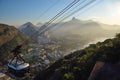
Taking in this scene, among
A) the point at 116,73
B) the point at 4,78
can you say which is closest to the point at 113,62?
the point at 116,73

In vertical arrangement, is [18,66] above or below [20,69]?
above

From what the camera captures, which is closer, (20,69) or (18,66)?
(20,69)

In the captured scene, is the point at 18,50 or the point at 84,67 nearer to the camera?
the point at 84,67

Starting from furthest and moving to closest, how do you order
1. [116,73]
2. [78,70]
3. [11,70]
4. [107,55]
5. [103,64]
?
[11,70] < [78,70] < [107,55] < [103,64] < [116,73]

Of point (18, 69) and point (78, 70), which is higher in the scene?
point (18, 69)

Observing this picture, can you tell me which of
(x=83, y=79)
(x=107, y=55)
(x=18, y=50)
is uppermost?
(x=18, y=50)

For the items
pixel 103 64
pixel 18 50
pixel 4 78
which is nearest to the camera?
pixel 103 64

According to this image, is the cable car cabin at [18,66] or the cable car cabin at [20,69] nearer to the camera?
the cable car cabin at [18,66]

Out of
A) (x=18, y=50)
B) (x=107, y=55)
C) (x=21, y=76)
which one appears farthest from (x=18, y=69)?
(x=107, y=55)

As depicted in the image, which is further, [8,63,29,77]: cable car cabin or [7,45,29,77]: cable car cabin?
[8,63,29,77]: cable car cabin

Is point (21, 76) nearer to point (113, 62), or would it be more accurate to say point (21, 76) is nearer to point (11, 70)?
point (11, 70)
